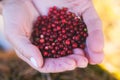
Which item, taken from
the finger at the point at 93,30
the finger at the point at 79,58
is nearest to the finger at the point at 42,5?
the finger at the point at 93,30

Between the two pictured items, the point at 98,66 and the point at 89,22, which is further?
the point at 98,66

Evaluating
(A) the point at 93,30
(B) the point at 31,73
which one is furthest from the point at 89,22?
(B) the point at 31,73

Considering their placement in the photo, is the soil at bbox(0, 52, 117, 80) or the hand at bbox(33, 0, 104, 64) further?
the soil at bbox(0, 52, 117, 80)

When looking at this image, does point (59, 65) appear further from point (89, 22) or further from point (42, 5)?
point (42, 5)

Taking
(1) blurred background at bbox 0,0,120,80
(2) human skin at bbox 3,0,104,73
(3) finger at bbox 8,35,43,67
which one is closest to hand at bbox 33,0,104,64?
(2) human skin at bbox 3,0,104,73

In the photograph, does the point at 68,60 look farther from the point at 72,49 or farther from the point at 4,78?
the point at 4,78

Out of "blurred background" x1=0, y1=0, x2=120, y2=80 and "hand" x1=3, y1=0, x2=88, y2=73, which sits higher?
"hand" x1=3, y1=0, x2=88, y2=73

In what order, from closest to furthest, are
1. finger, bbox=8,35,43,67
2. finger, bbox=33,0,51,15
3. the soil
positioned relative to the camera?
finger, bbox=8,35,43,67 < finger, bbox=33,0,51,15 < the soil

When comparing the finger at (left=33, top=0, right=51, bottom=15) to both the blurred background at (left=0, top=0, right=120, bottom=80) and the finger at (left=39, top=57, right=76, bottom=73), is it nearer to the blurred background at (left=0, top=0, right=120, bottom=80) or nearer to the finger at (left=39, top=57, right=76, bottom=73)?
the finger at (left=39, top=57, right=76, bottom=73)
